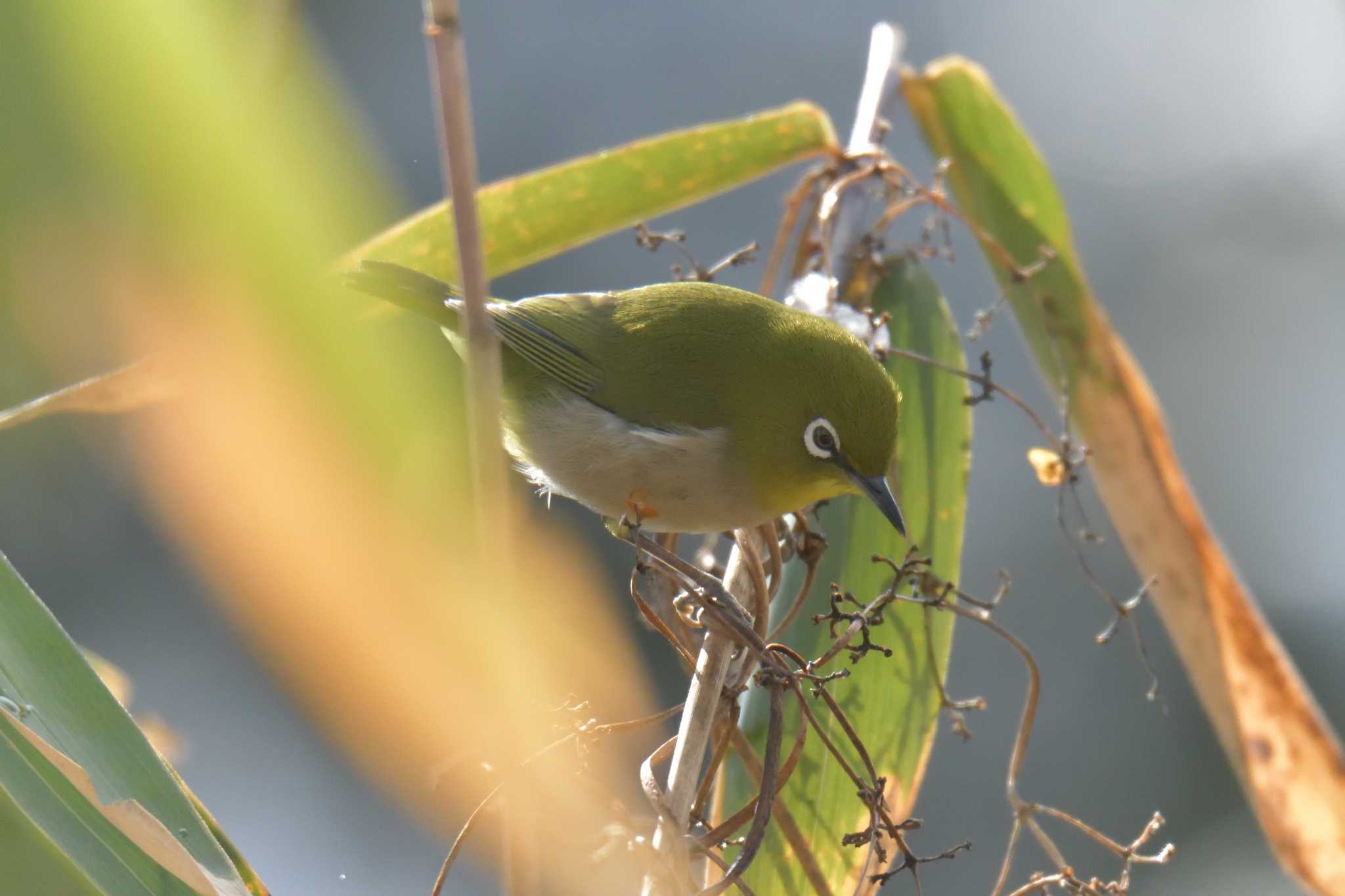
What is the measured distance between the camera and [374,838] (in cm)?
429

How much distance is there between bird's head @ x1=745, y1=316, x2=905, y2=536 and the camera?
1992 mm

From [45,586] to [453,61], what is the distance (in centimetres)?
400

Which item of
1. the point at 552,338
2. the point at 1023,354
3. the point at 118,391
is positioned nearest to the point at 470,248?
the point at 118,391

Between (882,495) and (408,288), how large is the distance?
92 cm

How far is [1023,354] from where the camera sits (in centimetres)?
521

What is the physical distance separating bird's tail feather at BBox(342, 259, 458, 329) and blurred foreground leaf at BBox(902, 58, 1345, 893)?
100 centimetres

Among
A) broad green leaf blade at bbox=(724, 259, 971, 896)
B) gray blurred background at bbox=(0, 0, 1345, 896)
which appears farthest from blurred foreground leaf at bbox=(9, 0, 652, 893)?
gray blurred background at bbox=(0, 0, 1345, 896)

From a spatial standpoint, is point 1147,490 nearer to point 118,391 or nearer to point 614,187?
point 614,187

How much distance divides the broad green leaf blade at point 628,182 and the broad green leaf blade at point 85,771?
1130mm

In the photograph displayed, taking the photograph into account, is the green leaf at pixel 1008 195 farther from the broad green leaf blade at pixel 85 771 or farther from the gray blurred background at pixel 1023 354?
the gray blurred background at pixel 1023 354

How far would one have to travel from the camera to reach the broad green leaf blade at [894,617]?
1702 millimetres

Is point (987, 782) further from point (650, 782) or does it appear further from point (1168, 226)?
point (650, 782)

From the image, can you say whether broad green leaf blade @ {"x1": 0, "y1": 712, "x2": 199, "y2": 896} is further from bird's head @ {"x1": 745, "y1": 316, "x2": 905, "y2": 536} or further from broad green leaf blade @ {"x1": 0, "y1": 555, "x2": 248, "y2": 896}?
bird's head @ {"x1": 745, "y1": 316, "x2": 905, "y2": 536}

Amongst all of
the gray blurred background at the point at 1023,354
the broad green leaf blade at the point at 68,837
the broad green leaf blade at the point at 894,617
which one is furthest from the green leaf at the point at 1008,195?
the gray blurred background at the point at 1023,354
